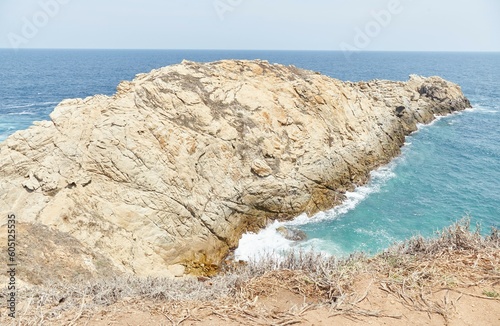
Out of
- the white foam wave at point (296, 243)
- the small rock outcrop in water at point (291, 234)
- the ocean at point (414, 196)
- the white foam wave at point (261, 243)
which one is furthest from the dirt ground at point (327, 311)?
the small rock outcrop in water at point (291, 234)

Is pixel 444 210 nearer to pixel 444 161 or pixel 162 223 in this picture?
pixel 444 161

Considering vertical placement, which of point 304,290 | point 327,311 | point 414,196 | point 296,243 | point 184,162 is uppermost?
point 327,311

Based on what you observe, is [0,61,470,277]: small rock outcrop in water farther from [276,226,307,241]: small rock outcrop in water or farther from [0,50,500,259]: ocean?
[0,50,500,259]: ocean

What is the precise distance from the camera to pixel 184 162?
2292cm

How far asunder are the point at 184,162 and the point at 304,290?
55.9ft

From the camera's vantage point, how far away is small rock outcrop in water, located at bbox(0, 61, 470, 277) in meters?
19.4

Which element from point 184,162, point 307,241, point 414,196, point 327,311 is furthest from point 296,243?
point 327,311

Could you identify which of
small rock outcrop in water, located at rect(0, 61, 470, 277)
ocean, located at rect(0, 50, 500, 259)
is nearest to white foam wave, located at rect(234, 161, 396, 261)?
ocean, located at rect(0, 50, 500, 259)

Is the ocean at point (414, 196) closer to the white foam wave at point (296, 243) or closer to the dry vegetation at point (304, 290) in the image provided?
the white foam wave at point (296, 243)

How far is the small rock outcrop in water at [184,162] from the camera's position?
19422 millimetres

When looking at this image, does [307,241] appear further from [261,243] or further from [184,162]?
[184,162]

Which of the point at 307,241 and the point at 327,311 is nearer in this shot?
the point at 327,311

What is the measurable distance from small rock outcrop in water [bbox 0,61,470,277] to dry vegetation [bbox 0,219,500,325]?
32.1ft

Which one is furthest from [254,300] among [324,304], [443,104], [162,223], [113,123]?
[443,104]
